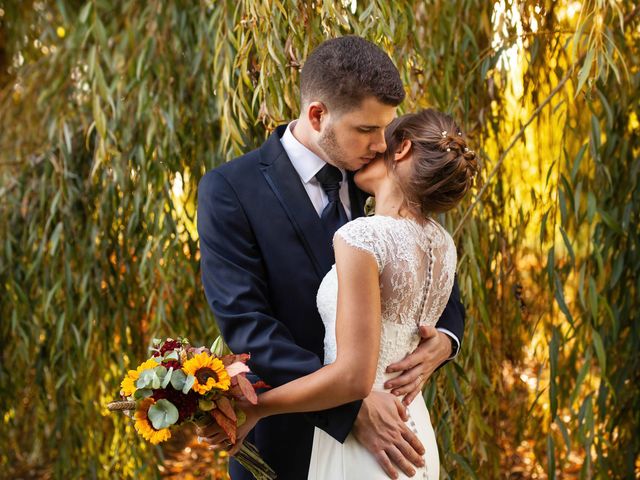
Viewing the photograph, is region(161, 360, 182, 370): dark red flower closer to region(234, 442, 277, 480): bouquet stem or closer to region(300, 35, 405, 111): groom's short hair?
region(234, 442, 277, 480): bouquet stem

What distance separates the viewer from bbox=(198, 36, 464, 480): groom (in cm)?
169

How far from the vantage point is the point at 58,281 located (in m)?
3.14

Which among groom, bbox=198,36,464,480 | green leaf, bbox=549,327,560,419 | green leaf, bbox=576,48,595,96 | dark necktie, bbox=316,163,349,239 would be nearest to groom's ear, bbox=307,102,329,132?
groom, bbox=198,36,464,480

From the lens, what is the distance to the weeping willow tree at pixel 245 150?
2549 millimetres

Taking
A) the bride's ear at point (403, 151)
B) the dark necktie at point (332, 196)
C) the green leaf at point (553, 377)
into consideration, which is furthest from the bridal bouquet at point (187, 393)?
the green leaf at point (553, 377)

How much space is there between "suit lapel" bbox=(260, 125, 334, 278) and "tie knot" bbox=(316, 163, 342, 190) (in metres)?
0.05

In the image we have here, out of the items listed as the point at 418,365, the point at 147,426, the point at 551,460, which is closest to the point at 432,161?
the point at 418,365

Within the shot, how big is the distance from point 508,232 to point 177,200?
1.21m

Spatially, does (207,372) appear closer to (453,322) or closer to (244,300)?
(244,300)

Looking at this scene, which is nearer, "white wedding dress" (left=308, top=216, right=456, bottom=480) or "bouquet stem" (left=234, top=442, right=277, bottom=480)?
"white wedding dress" (left=308, top=216, right=456, bottom=480)

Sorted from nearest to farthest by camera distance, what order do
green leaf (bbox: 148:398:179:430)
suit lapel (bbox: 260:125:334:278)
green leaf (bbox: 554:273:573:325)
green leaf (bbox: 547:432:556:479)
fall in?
green leaf (bbox: 148:398:179:430) < suit lapel (bbox: 260:125:334:278) < green leaf (bbox: 554:273:573:325) < green leaf (bbox: 547:432:556:479)

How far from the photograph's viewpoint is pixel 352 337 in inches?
62.3

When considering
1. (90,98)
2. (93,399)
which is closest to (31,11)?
(90,98)

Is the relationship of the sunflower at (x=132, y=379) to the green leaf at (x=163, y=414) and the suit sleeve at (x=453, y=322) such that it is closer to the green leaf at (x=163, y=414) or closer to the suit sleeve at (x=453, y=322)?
the green leaf at (x=163, y=414)
